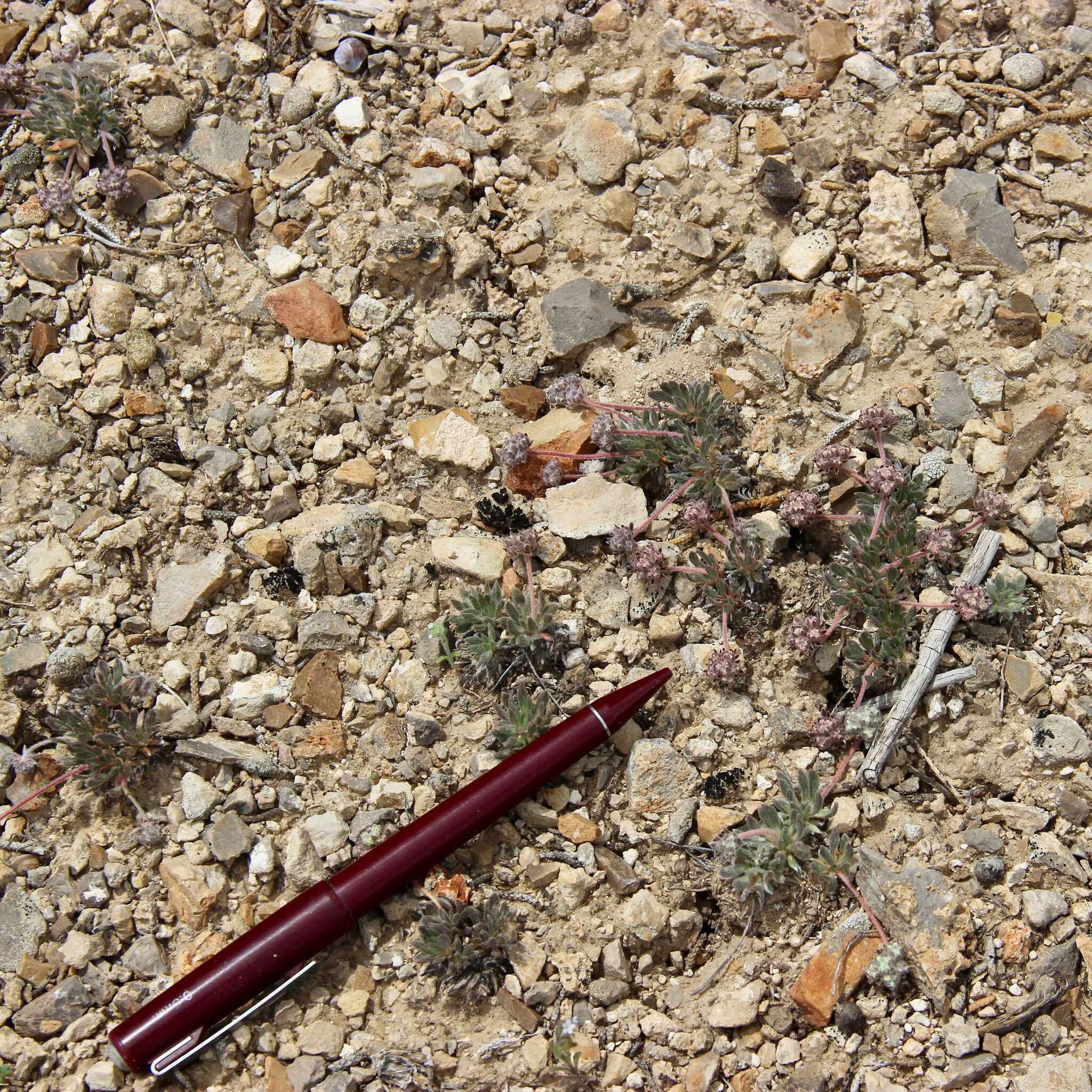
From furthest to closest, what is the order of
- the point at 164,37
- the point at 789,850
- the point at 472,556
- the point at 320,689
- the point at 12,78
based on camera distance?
the point at 164,37 < the point at 12,78 < the point at 472,556 < the point at 320,689 < the point at 789,850

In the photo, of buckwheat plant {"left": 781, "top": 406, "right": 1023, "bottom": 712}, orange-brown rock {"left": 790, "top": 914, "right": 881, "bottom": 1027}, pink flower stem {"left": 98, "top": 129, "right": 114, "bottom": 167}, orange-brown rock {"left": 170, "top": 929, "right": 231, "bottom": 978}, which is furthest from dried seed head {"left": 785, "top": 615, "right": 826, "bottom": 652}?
pink flower stem {"left": 98, "top": 129, "right": 114, "bottom": 167}

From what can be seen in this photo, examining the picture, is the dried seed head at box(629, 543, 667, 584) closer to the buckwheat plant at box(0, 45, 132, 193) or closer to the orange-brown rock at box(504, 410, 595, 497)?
the orange-brown rock at box(504, 410, 595, 497)

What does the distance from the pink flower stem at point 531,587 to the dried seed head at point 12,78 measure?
3406mm


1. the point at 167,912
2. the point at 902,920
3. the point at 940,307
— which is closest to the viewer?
the point at 902,920

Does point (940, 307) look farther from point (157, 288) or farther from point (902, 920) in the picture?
point (157, 288)

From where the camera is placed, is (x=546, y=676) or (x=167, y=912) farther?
(x=546, y=676)

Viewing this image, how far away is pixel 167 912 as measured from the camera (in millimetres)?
3779

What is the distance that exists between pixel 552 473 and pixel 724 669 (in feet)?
3.53

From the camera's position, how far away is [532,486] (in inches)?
171

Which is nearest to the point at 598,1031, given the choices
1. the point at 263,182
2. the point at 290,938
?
the point at 290,938

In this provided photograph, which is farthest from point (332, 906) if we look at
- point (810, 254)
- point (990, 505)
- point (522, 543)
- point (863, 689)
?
point (810, 254)

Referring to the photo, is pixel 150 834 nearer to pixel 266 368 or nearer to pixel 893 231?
pixel 266 368

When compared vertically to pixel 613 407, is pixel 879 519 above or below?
below

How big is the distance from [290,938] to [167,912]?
22.0 inches
